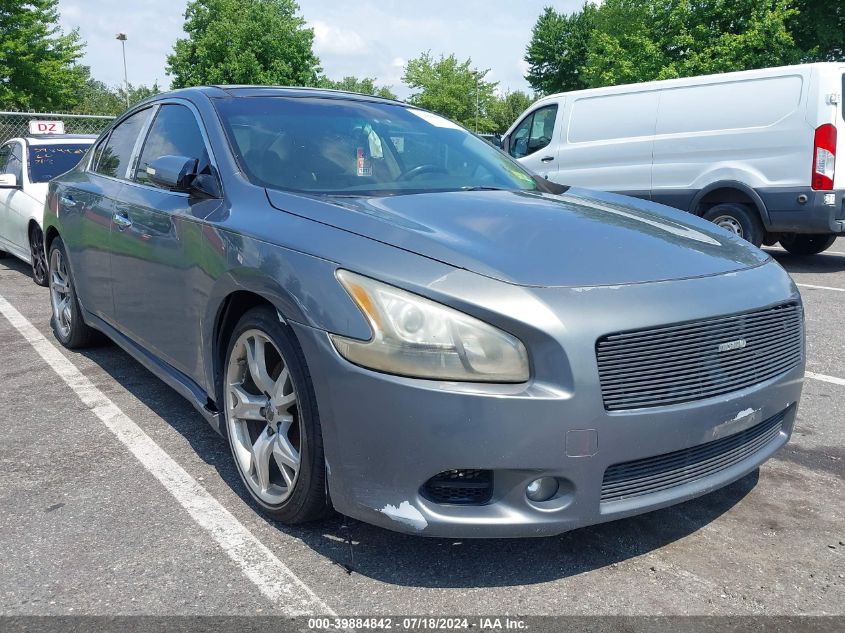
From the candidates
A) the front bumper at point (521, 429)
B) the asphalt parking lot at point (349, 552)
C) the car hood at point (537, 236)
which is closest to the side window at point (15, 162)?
the asphalt parking lot at point (349, 552)

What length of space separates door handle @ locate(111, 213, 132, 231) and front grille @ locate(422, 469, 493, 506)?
2.27m

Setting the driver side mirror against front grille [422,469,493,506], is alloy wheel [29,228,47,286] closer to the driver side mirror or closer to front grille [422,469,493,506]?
the driver side mirror

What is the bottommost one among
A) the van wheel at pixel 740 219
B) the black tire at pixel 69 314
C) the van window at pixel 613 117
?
the black tire at pixel 69 314

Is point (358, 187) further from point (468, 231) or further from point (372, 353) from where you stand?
point (372, 353)

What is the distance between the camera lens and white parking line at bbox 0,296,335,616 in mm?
2424

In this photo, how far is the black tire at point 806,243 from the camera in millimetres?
9695

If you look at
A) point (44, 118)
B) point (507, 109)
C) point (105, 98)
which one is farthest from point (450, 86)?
point (44, 118)

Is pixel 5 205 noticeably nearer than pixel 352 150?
No

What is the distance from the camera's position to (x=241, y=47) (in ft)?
159

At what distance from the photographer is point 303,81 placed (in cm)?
5025

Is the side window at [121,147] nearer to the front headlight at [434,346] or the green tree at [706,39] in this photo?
the front headlight at [434,346]

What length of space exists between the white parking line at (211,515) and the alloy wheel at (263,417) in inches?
6.7

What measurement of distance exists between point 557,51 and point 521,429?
65.5 meters

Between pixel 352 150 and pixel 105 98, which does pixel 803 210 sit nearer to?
pixel 352 150
